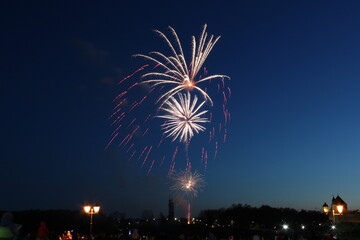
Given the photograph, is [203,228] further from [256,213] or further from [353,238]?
[353,238]

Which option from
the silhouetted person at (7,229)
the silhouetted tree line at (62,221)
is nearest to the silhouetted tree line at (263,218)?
the silhouetted tree line at (62,221)

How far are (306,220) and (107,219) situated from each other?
331ft

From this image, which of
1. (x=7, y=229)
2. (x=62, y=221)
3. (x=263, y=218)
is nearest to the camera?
(x=7, y=229)

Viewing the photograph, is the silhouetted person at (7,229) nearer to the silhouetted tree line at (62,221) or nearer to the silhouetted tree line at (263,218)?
the silhouetted tree line at (62,221)

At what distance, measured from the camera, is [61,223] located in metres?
104

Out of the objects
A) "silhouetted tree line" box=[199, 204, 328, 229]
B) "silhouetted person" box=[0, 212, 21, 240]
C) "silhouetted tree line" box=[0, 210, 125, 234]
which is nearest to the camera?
"silhouetted person" box=[0, 212, 21, 240]

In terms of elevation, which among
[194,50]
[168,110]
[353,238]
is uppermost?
[194,50]

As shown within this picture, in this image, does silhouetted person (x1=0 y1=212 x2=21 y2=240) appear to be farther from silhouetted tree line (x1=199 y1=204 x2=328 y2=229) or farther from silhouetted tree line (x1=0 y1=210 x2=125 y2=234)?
silhouetted tree line (x1=199 y1=204 x2=328 y2=229)

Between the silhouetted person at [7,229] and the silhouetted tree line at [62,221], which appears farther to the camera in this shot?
the silhouetted tree line at [62,221]

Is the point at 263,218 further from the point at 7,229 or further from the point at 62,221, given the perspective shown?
the point at 7,229

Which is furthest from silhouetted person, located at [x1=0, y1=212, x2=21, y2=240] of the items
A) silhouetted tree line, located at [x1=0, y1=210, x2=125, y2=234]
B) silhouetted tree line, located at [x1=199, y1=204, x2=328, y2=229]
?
silhouetted tree line, located at [x1=199, y1=204, x2=328, y2=229]

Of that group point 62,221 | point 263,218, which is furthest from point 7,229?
point 263,218

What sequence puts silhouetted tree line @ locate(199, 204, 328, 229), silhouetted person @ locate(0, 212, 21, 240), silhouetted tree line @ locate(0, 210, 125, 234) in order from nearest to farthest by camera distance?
1. silhouetted person @ locate(0, 212, 21, 240)
2. silhouetted tree line @ locate(0, 210, 125, 234)
3. silhouetted tree line @ locate(199, 204, 328, 229)

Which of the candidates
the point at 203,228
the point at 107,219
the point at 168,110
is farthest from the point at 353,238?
the point at 203,228
